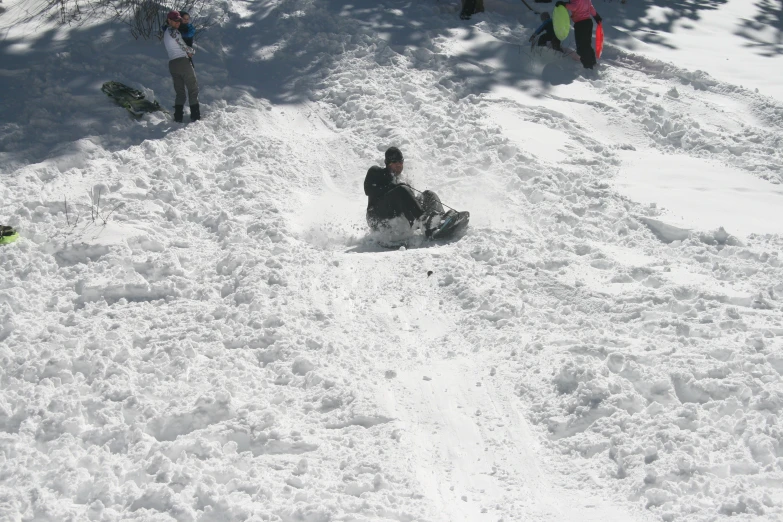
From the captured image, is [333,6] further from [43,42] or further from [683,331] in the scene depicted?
[683,331]

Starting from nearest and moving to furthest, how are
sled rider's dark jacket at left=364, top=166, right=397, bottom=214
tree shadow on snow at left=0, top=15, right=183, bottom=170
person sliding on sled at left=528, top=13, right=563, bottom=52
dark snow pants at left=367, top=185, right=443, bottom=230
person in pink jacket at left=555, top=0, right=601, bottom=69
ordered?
1. dark snow pants at left=367, top=185, right=443, bottom=230
2. sled rider's dark jacket at left=364, top=166, right=397, bottom=214
3. tree shadow on snow at left=0, top=15, right=183, bottom=170
4. person in pink jacket at left=555, top=0, right=601, bottom=69
5. person sliding on sled at left=528, top=13, right=563, bottom=52

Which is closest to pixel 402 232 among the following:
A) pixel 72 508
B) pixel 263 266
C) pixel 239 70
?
pixel 263 266

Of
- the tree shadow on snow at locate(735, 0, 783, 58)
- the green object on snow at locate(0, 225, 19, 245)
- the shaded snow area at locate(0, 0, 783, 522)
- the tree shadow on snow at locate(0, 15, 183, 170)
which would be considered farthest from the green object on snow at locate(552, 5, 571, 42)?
the green object on snow at locate(0, 225, 19, 245)

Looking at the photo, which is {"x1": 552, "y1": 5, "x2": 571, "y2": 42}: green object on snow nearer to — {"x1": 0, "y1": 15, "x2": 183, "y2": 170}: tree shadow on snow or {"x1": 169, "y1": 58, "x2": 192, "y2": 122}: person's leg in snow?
{"x1": 169, "y1": 58, "x2": 192, "y2": 122}: person's leg in snow

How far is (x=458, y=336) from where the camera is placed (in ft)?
20.2

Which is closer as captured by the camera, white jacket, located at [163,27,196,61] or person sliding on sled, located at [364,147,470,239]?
person sliding on sled, located at [364,147,470,239]

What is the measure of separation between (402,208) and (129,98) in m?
4.21

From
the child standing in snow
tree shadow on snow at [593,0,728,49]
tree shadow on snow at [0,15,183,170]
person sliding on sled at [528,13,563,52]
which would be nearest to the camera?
tree shadow on snow at [0,15,183,170]

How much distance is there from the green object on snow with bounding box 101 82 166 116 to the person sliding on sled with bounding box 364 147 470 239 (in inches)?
134

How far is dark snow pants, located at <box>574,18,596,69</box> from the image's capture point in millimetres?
11269

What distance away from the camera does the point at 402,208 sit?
25.1 ft

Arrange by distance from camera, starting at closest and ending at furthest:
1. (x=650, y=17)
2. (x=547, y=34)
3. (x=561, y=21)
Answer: (x=561, y=21)
(x=547, y=34)
(x=650, y=17)

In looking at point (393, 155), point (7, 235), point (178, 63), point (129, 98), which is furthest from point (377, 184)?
point (129, 98)

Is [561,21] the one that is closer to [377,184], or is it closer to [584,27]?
[584,27]
